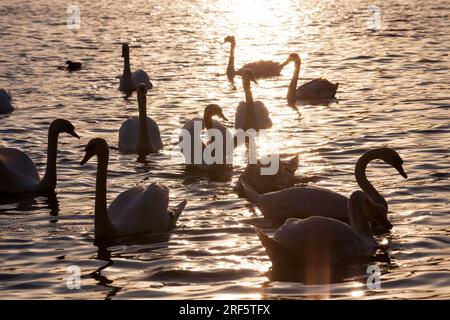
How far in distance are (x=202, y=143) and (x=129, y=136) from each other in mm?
1743

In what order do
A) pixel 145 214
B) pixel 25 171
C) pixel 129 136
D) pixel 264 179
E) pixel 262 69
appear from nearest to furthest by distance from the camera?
pixel 145 214 → pixel 264 179 → pixel 25 171 → pixel 129 136 → pixel 262 69

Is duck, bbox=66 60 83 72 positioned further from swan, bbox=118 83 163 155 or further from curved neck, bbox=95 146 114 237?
curved neck, bbox=95 146 114 237

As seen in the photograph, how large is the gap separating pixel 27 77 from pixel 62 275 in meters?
16.6

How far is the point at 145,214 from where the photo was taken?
40.7 feet

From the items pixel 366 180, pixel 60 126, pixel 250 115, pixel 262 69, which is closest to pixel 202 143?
pixel 60 126

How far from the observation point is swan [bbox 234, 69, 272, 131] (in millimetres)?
19531

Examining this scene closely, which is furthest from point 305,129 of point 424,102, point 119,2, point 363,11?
point 119,2

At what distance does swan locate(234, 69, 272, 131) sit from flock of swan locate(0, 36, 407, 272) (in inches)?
65.1

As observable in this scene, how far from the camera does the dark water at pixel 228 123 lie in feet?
35.9

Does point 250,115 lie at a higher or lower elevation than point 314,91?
lower

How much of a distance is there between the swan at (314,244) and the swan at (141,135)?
22.6ft

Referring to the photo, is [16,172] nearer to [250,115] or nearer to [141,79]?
[250,115]
